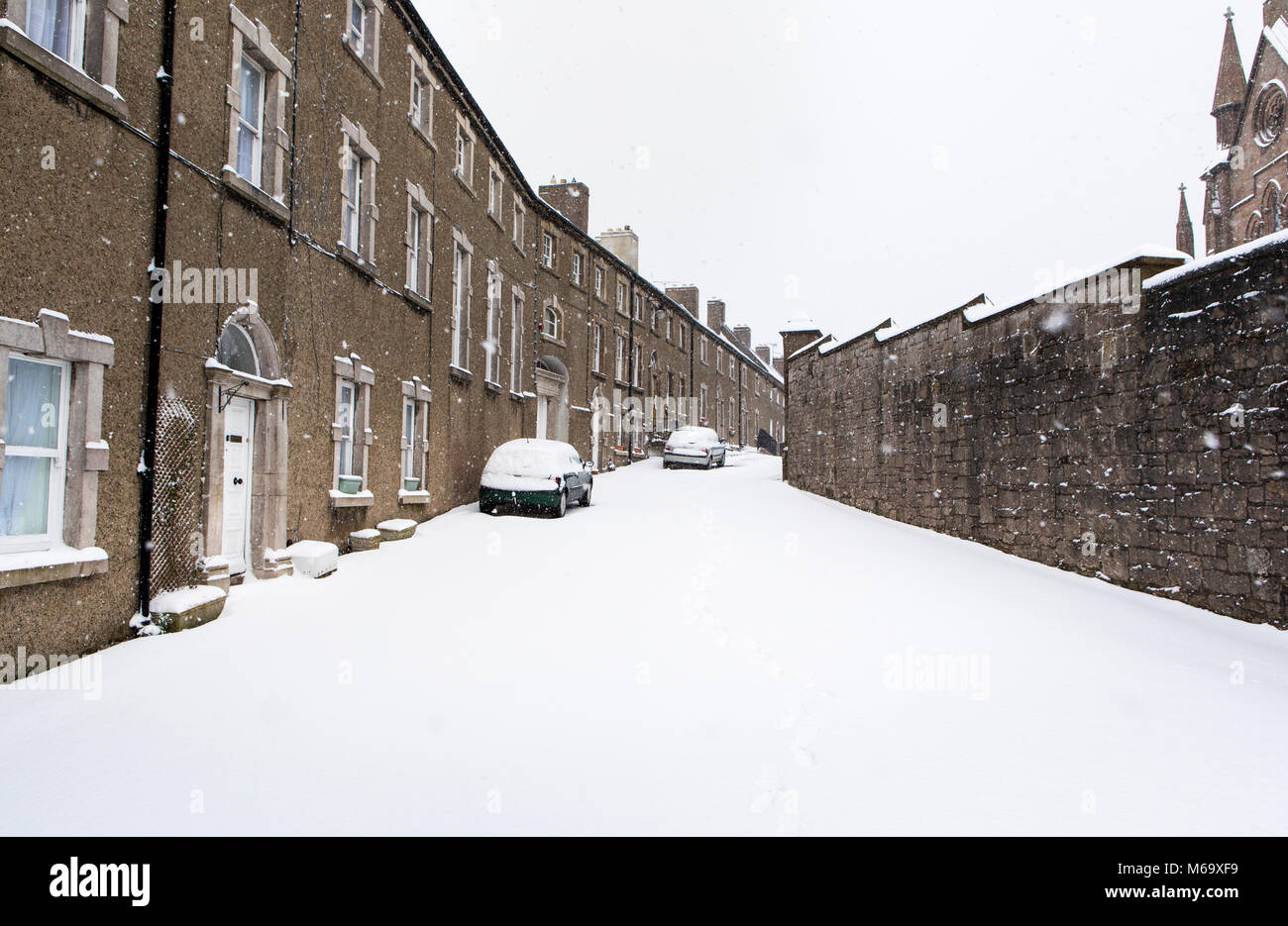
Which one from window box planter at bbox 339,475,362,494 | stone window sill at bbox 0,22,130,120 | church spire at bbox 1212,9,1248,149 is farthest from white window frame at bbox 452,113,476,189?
church spire at bbox 1212,9,1248,149

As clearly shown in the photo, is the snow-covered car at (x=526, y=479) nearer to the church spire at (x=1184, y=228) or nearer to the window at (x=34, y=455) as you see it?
the window at (x=34, y=455)

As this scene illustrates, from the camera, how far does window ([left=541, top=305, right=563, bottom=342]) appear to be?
2269cm

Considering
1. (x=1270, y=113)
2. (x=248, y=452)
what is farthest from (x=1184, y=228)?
(x=248, y=452)

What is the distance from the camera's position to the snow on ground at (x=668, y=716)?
338 cm

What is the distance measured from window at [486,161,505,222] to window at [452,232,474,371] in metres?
2.12

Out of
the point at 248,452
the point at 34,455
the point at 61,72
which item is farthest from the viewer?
the point at 248,452

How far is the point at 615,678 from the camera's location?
16.9ft

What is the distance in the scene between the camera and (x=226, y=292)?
7457 millimetres

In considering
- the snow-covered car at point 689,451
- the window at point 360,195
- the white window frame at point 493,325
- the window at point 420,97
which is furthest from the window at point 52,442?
the snow-covered car at point 689,451

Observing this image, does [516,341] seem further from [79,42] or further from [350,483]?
[79,42]

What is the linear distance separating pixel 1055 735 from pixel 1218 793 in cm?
79

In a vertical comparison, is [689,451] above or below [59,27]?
below

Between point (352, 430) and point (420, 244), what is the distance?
170 inches
